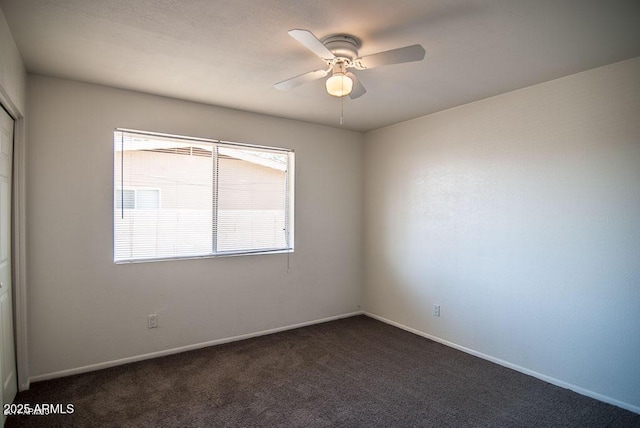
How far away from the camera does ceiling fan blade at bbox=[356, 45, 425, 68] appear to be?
1.87 m

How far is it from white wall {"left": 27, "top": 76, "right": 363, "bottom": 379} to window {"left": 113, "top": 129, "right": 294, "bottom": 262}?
101 mm

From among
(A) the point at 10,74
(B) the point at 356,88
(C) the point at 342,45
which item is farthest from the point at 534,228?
(A) the point at 10,74

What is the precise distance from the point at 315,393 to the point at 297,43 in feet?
8.24

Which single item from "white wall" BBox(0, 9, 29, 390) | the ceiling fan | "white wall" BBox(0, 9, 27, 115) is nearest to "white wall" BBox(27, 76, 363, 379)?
"white wall" BBox(0, 9, 29, 390)

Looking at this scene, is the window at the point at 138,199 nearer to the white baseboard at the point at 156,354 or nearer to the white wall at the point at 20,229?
the white wall at the point at 20,229

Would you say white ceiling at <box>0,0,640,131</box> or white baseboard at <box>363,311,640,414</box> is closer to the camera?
white ceiling at <box>0,0,640,131</box>

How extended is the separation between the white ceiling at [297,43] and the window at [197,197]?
1.97ft

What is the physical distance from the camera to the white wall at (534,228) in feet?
8.37

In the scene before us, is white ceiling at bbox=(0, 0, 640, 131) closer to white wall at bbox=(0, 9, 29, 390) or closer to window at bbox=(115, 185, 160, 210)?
white wall at bbox=(0, 9, 29, 390)

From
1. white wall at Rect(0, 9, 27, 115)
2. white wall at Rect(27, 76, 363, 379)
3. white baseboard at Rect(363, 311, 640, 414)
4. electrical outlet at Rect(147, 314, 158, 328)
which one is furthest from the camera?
electrical outlet at Rect(147, 314, 158, 328)

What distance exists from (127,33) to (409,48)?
1686 millimetres

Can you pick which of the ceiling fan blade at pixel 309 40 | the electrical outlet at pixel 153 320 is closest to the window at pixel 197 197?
the electrical outlet at pixel 153 320

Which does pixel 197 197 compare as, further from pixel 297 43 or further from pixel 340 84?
pixel 340 84

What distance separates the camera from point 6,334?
2424 mm
